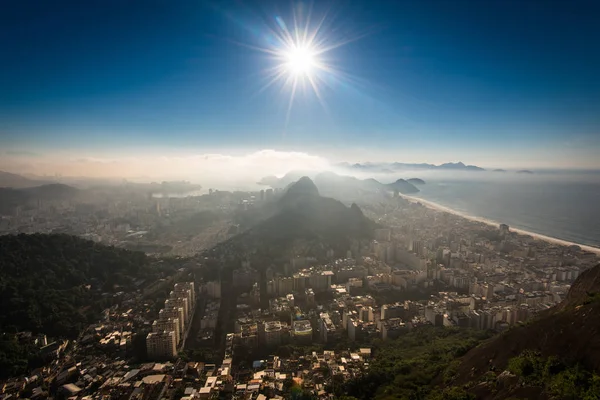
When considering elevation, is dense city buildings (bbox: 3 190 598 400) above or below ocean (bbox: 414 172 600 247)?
below

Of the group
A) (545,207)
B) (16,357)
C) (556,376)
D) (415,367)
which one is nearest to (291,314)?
(415,367)

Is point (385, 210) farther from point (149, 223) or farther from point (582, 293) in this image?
point (582, 293)

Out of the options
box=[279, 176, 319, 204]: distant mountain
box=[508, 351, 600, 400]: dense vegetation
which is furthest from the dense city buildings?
box=[279, 176, 319, 204]: distant mountain

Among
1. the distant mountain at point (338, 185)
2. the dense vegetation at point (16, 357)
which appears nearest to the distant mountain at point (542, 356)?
the dense vegetation at point (16, 357)

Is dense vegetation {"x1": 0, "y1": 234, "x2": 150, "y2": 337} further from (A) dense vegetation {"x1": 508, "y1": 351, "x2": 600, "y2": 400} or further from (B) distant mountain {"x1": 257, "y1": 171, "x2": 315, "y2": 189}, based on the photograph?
(B) distant mountain {"x1": 257, "y1": 171, "x2": 315, "y2": 189}

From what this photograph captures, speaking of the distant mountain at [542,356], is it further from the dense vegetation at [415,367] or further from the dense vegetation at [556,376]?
the dense vegetation at [415,367]

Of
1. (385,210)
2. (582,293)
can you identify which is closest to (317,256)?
(582,293)

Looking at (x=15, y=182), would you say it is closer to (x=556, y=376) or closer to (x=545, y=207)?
(x=556, y=376)
